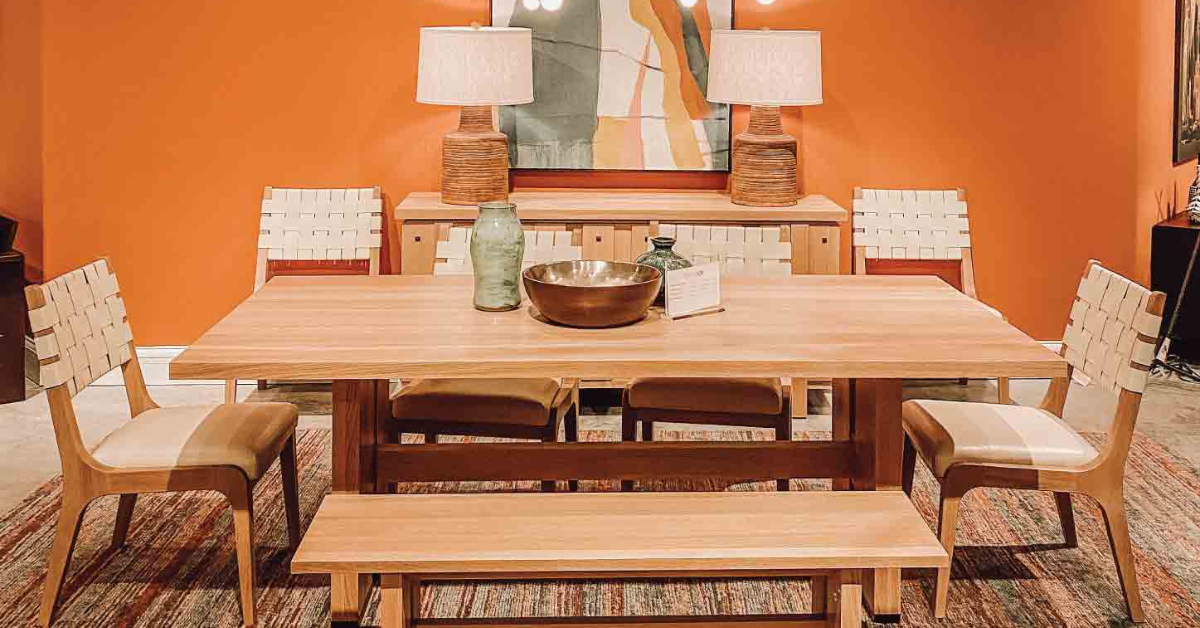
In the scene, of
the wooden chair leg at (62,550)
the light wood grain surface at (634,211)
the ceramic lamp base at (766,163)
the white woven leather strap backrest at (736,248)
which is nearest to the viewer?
the wooden chair leg at (62,550)

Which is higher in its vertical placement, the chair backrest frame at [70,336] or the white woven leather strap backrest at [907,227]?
the white woven leather strap backrest at [907,227]

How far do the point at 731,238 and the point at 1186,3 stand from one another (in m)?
2.57

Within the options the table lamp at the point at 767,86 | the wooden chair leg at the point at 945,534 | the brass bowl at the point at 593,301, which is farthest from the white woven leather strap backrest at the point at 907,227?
the brass bowl at the point at 593,301

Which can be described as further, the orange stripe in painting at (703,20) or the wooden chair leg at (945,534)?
the orange stripe in painting at (703,20)

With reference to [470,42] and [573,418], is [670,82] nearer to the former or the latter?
[470,42]

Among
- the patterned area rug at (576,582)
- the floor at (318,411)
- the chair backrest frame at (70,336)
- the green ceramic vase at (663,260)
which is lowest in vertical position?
the patterned area rug at (576,582)

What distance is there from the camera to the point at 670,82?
15.8ft

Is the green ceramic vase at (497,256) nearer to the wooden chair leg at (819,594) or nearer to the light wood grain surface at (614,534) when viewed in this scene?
the light wood grain surface at (614,534)

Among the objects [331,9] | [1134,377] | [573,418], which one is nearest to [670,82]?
[331,9]

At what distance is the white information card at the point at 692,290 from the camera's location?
285cm

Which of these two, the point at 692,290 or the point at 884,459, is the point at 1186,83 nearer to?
the point at 884,459

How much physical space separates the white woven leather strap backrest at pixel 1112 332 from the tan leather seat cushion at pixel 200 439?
2026mm

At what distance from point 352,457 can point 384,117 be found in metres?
2.33

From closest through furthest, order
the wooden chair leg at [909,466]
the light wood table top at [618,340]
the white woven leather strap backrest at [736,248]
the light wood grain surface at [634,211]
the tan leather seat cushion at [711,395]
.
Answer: the light wood table top at [618,340]
the wooden chair leg at [909,466]
the tan leather seat cushion at [711,395]
the white woven leather strap backrest at [736,248]
the light wood grain surface at [634,211]
